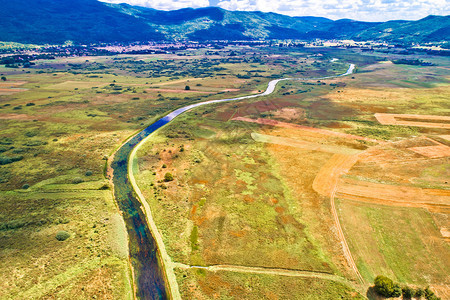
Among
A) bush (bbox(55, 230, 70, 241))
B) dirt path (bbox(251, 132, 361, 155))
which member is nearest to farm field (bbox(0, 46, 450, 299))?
dirt path (bbox(251, 132, 361, 155))

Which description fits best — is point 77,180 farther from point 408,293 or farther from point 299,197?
point 408,293

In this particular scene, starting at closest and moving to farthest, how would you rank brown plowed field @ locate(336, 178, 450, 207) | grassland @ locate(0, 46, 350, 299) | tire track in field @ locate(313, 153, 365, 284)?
grassland @ locate(0, 46, 350, 299)
tire track in field @ locate(313, 153, 365, 284)
brown plowed field @ locate(336, 178, 450, 207)

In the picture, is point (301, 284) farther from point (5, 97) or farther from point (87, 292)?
point (5, 97)

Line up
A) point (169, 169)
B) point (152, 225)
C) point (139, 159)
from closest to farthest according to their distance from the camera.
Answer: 1. point (152, 225)
2. point (169, 169)
3. point (139, 159)

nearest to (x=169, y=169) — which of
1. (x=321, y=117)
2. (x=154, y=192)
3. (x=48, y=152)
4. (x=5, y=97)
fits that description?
(x=154, y=192)

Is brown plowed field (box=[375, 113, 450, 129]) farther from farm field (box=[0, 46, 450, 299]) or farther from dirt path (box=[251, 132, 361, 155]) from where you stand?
dirt path (box=[251, 132, 361, 155])

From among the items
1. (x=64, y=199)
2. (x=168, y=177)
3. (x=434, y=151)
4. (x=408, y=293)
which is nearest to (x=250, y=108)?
(x=168, y=177)
